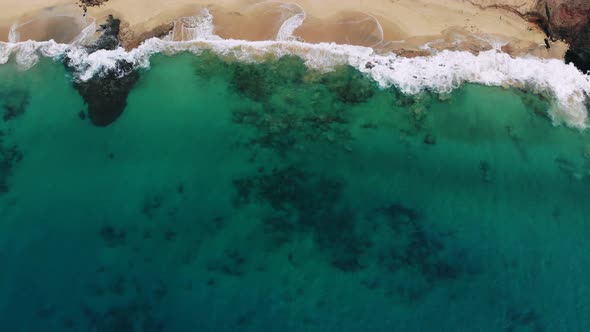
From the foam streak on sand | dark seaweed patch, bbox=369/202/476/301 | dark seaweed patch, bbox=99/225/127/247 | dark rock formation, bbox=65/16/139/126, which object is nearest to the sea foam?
the foam streak on sand

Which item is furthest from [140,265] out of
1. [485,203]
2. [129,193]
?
[485,203]

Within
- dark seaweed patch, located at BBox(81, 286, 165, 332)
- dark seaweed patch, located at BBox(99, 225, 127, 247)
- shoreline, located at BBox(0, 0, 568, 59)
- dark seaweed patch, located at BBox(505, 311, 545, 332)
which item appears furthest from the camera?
shoreline, located at BBox(0, 0, 568, 59)

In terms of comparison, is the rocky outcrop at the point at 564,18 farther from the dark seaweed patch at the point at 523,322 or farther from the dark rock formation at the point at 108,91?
the dark rock formation at the point at 108,91

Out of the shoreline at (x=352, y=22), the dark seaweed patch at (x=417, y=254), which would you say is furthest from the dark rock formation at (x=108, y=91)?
the dark seaweed patch at (x=417, y=254)

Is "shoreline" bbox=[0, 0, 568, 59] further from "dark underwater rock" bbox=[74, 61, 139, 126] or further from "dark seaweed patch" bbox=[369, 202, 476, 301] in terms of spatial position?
"dark seaweed patch" bbox=[369, 202, 476, 301]

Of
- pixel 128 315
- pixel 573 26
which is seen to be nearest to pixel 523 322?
pixel 573 26

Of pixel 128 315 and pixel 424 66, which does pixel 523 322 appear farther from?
pixel 128 315

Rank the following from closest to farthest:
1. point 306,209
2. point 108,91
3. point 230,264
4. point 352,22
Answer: point 230,264 → point 306,209 → point 108,91 → point 352,22
